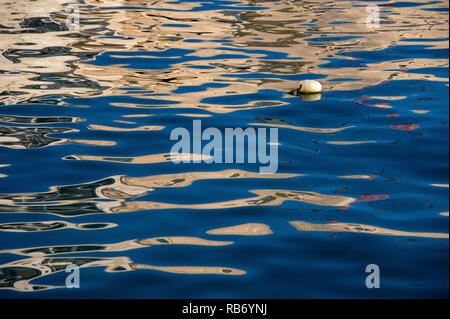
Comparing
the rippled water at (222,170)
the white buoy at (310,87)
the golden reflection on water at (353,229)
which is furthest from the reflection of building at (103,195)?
the white buoy at (310,87)

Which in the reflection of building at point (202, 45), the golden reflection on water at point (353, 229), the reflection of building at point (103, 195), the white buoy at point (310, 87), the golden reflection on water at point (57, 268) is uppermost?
the reflection of building at point (202, 45)

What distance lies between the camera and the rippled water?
3509 millimetres

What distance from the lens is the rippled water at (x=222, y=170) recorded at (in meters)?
3.51

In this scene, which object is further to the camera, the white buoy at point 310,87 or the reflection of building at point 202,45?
the reflection of building at point 202,45

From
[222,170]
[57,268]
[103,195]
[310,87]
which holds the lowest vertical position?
[57,268]

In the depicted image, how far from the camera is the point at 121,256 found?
3678 mm

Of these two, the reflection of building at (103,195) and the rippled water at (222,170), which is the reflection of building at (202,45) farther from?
the reflection of building at (103,195)

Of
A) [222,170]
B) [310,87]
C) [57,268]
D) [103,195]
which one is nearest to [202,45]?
[310,87]

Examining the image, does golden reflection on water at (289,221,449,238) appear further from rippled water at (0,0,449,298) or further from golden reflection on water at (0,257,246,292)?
golden reflection on water at (0,257,246,292)

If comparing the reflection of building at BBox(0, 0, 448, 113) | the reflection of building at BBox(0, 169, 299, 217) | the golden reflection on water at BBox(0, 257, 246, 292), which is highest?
the reflection of building at BBox(0, 0, 448, 113)

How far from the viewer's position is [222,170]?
4.92 meters

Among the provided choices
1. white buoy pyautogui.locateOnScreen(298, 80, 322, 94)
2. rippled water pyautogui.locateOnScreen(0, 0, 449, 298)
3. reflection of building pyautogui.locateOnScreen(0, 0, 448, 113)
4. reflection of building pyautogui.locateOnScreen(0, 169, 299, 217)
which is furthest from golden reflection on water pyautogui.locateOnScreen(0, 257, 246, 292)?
white buoy pyautogui.locateOnScreen(298, 80, 322, 94)

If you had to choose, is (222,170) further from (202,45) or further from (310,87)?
(202,45)
